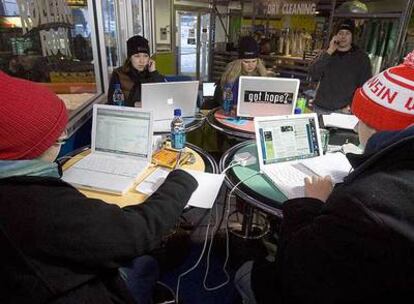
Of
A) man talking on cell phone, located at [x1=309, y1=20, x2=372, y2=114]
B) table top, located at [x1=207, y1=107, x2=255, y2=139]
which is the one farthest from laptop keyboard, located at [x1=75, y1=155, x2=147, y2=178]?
man talking on cell phone, located at [x1=309, y1=20, x2=372, y2=114]

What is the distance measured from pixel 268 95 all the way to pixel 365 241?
5.33 ft

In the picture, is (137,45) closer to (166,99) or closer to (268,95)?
(166,99)

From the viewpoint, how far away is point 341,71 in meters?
2.79

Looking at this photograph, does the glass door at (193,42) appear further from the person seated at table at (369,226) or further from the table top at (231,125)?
the person seated at table at (369,226)

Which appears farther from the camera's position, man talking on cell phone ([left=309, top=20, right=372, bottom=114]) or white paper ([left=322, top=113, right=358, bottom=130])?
man talking on cell phone ([left=309, top=20, right=372, bottom=114])

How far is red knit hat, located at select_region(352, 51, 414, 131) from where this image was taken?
0.80 meters

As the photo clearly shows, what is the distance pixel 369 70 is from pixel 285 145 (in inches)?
74.2

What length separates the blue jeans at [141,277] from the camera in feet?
3.77

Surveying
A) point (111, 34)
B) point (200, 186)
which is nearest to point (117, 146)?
point (200, 186)

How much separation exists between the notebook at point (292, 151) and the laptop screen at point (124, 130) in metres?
0.56

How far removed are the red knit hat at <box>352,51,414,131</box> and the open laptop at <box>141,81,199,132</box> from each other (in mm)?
1307

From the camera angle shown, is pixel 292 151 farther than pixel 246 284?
Yes

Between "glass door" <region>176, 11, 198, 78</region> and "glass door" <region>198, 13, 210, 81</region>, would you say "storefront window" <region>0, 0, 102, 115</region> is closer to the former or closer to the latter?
"glass door" <region>176, 11, 198, 78</region>

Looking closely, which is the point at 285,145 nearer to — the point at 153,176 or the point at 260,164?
the point at 260,164
